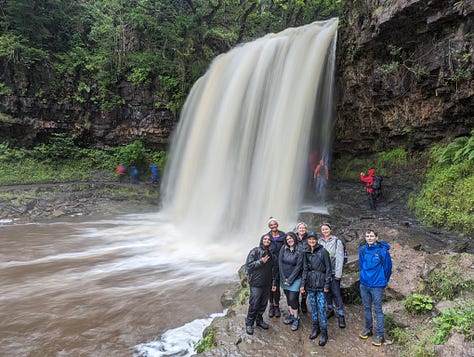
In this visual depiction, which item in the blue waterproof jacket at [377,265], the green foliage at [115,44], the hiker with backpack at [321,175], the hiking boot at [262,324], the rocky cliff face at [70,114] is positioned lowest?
the hiking boot at [262,324]

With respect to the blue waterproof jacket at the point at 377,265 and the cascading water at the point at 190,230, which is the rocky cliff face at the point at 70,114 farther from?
the blue waterproof jacket at the point at 377,265

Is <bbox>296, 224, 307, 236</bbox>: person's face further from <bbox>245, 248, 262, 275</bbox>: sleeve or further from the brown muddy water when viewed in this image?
the brown muddy water

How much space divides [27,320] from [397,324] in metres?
5.78

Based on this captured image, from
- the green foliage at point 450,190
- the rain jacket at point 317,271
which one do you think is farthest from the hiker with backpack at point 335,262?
the green foliage at point 450,190

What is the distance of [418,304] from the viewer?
4.30 meters

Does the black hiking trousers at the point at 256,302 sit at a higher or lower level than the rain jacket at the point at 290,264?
lower

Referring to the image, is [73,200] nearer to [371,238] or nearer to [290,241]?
[290,241]

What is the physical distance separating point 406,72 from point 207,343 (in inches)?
354

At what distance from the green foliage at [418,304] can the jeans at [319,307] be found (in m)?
1.27

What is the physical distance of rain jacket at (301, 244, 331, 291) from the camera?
4125 mm

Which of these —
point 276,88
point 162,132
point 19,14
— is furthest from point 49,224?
point 19,14

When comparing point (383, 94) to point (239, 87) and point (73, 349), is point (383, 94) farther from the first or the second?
point (73, 349)

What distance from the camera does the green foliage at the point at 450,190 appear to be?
7.13 m

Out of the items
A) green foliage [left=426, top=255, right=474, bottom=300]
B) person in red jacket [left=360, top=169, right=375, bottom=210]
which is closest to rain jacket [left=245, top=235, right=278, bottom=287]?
green foliage [left=426, top=255, right=474, bottom=300]
